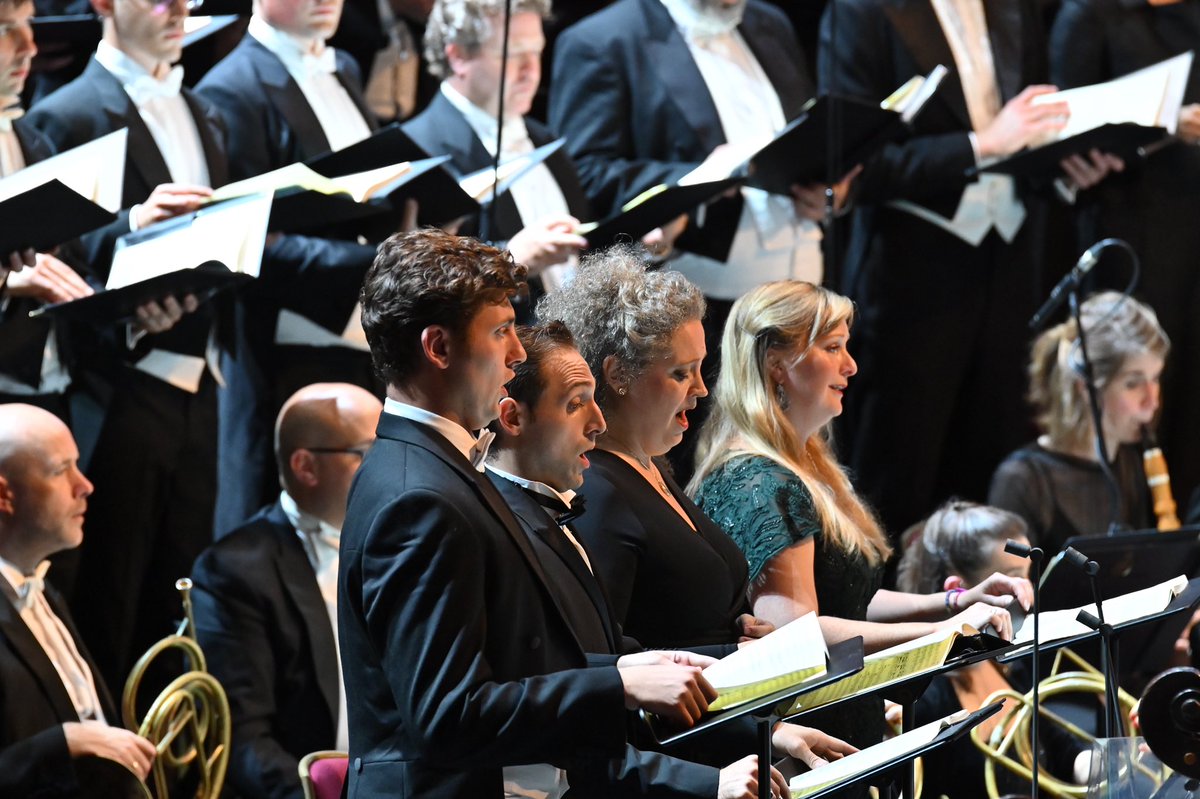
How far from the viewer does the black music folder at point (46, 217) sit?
10.5ft

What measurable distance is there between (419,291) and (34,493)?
142 cm

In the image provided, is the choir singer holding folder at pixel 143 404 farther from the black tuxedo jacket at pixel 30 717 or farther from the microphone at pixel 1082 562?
the microphone at pixel 1082 562

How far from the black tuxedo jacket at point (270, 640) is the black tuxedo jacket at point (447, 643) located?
1.47 metres

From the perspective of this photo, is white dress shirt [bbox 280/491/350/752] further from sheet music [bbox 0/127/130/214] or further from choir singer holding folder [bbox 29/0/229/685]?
sheet music [bbox 0/127/130/214]

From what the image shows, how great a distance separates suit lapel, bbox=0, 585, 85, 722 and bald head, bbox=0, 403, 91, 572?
17 centimetres

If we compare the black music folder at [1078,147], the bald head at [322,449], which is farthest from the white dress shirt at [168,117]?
the black music folder at [1078,147]

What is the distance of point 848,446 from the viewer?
198 inches

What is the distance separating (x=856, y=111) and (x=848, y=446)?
1176 mm

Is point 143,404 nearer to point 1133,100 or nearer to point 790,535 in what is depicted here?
point 790,535

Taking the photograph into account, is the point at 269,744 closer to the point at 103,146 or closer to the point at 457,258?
the point at 103,146

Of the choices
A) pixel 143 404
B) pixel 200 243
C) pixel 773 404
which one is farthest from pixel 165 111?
pixel 773 404

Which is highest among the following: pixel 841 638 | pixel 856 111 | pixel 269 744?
pixel 856 111

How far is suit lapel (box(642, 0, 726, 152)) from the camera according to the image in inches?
185

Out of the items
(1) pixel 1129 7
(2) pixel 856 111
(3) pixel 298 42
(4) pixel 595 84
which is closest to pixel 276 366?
(3) pixel 298 42
